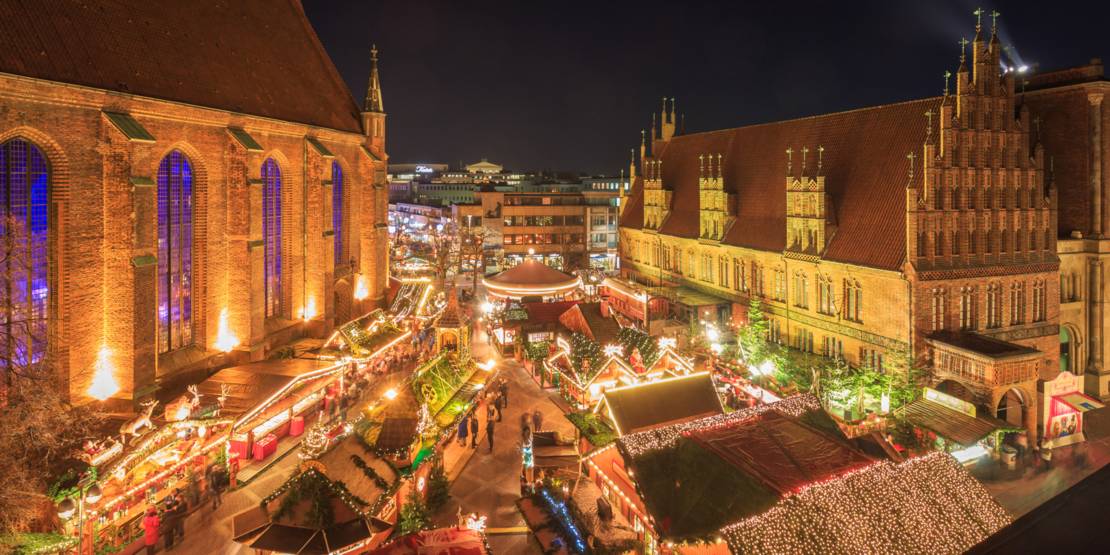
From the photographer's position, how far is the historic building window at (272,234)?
107 ft

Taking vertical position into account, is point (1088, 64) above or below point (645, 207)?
above

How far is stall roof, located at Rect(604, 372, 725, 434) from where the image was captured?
57.1 ft

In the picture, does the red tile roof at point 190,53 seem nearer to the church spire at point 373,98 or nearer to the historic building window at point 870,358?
the church spire at point 373,98

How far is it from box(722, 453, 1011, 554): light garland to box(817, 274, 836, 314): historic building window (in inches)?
977

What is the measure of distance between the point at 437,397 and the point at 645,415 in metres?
7.28

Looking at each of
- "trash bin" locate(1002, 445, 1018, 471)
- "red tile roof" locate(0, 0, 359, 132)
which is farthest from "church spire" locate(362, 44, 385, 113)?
"trash bin" locate(1002, 445, 1018, 471)

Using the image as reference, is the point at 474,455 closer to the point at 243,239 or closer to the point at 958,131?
the point at 243,239

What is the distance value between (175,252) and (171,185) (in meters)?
2.71

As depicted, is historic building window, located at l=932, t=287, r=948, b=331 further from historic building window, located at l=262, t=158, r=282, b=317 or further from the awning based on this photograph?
historic building window, located at l=262, t=158, r=282, b=317

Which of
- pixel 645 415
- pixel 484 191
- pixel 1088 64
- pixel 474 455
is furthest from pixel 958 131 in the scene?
pixel 484 191

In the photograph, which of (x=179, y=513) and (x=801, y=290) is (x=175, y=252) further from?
(x=801, y=290)

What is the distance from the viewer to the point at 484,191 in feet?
302

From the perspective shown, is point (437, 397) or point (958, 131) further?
point (958, 131)

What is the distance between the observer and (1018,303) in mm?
31797
